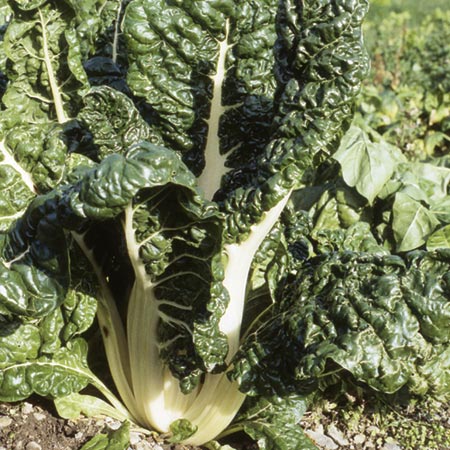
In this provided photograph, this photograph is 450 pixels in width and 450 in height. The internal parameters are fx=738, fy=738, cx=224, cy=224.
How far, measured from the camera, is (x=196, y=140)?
3178 mm

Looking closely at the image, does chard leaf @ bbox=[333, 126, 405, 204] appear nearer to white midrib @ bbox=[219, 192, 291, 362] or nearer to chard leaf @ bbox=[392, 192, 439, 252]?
chard leaf @ bbox=[392, 192, 439, 252]

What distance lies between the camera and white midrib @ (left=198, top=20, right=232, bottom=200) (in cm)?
314

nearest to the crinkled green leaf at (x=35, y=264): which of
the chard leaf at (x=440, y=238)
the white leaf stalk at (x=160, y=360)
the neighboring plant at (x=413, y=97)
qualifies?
the white leaf stalk at (x=160, y=360)

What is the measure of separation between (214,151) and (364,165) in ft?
4.48

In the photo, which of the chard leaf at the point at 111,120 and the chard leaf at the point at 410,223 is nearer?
the chard leaf at the point at 111,120

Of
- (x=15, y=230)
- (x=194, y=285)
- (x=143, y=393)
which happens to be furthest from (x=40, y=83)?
(x=143, y=393)

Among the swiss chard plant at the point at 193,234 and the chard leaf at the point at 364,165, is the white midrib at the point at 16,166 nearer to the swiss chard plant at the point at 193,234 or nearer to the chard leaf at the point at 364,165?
the swiss chard plant at the point at 193,234

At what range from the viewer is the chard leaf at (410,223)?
13.1ft

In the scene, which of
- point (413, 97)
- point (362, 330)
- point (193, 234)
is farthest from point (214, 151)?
point (413, 97)

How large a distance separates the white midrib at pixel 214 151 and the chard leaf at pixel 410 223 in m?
1.30

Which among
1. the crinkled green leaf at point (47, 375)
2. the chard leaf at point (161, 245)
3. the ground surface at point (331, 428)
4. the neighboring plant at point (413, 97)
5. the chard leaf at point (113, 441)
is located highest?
the chard leaf at point (161, 245)

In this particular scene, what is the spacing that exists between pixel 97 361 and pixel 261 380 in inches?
40.3

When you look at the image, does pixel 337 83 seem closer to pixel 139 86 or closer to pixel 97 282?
pixel 139 86

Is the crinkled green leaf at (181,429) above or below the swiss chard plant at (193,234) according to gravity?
below
